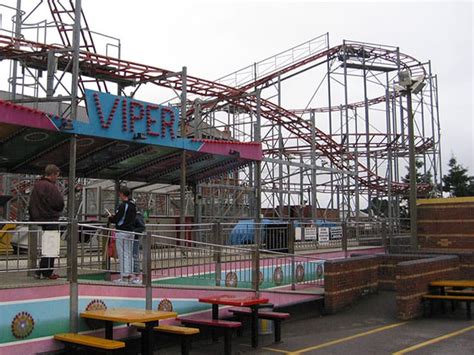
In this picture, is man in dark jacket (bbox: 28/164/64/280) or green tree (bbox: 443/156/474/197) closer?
man in dark jacket (bbox: 28/164/64/280)

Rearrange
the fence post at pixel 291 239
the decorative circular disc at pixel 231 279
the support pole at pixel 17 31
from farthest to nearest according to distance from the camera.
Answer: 1. the support pole at pixel 17 31
2. the fence post at pixel 291 239
3. the decorative circular disc at pixel 231 279

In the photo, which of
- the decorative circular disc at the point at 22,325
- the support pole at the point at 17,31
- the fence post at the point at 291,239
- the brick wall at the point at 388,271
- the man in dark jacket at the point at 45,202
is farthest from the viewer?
the support pole at the point at 17,31

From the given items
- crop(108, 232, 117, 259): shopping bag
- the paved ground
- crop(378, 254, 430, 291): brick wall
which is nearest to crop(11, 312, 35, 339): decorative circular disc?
the paved ground

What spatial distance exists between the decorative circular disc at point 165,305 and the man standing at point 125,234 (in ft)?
2.26

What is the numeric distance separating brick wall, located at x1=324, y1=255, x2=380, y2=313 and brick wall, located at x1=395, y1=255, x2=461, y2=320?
1405 mm

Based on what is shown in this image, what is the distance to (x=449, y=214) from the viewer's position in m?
19.6

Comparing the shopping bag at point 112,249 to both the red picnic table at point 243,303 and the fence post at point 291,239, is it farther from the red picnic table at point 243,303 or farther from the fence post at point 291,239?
the fence post at point 291,239

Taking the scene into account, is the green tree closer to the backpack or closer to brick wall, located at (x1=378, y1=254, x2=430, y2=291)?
brick wall, located at (x1=378, y1=254, x2=430, y2=291)

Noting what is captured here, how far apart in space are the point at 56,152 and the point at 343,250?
1017cm

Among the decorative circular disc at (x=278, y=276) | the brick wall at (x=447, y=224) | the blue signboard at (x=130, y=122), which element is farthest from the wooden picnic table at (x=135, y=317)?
the brick wall at (x=447, y=224)

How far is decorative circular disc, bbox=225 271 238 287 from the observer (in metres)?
11.4

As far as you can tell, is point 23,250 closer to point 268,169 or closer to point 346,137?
point 268,169

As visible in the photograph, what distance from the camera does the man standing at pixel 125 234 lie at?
30.0ft

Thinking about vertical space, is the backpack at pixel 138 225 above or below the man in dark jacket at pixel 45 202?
below
